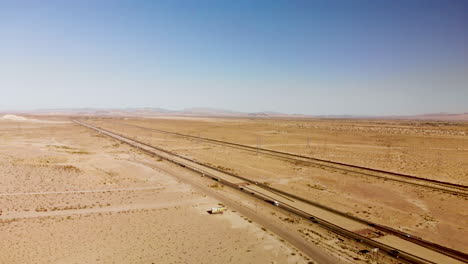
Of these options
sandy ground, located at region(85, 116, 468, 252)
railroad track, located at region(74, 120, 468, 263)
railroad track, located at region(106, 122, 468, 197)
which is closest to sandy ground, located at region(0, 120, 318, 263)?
railroad track, located at region(74, 120, 468, 263)

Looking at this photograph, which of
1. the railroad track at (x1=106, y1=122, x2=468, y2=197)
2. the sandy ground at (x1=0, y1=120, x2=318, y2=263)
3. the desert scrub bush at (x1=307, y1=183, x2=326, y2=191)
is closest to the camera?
the sandy ground at (x1=0, y1=120, x2=318, y2=263)

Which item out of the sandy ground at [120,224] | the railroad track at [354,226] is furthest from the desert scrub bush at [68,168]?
the railroad track at [354,226]

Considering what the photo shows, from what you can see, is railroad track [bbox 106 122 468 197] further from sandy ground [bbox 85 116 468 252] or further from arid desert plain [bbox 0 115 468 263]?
sandy ground [bbox 85 116 468 252]

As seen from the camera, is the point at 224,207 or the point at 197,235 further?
the point at 224,207

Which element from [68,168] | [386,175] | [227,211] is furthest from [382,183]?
[68,168]

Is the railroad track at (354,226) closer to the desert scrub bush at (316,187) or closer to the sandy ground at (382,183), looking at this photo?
the sandy ground at (382,183)

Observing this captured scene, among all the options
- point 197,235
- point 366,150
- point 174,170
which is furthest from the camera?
point 366,150

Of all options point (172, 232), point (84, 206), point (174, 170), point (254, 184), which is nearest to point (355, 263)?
point (172, 232)

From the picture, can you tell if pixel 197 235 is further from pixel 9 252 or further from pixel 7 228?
pixel 7 228

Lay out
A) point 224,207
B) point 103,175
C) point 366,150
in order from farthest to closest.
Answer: point 366,150 < point 103,175 < point 224,207
